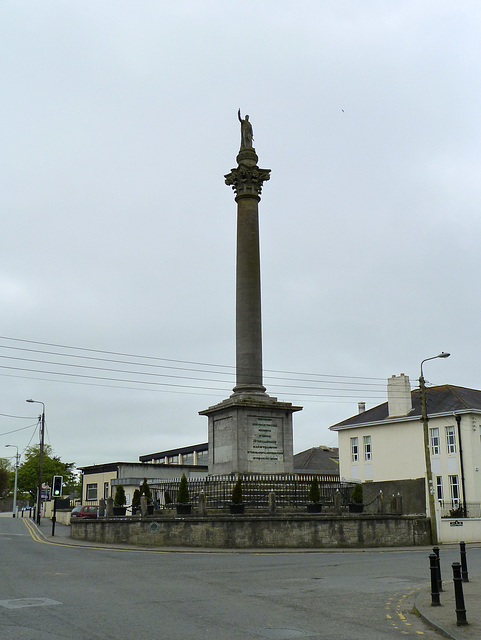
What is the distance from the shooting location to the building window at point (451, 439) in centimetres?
4956

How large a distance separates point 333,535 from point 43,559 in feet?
36.6

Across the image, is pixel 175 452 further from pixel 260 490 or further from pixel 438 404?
pixel 260 490

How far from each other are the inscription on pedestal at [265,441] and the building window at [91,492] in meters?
50.2

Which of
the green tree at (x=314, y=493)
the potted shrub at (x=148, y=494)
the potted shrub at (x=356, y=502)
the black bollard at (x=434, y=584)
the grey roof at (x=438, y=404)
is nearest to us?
the black bollard at (x=434, y=584)

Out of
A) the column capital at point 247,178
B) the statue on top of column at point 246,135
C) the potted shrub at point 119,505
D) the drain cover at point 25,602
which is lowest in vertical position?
the drain cover at point 25,602

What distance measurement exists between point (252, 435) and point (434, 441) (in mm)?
26575

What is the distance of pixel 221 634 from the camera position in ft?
29.8

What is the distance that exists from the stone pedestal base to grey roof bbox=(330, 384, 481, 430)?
76.8 ft

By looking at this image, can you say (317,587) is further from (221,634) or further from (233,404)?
(233,404)

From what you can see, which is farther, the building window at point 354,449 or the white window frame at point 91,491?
the white window frame at point 91,491

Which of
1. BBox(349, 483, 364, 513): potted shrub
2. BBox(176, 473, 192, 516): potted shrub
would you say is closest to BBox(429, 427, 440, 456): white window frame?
BBox(349, 483, 364, 513): potted shrub

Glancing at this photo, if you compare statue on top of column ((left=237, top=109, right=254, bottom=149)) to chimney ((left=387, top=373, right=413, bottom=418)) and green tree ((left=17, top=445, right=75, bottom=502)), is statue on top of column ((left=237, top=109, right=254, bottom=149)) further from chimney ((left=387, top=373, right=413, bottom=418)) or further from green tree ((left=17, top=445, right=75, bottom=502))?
green tree ((left=17, top=445, right=75, bottom=502))

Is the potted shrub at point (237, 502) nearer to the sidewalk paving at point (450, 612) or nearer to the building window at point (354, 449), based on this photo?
the sidewalk paving at point (450, 612)

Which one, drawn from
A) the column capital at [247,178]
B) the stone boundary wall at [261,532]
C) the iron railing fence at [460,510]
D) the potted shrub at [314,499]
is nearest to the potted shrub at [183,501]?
the stone boundary wall at [261,532]
